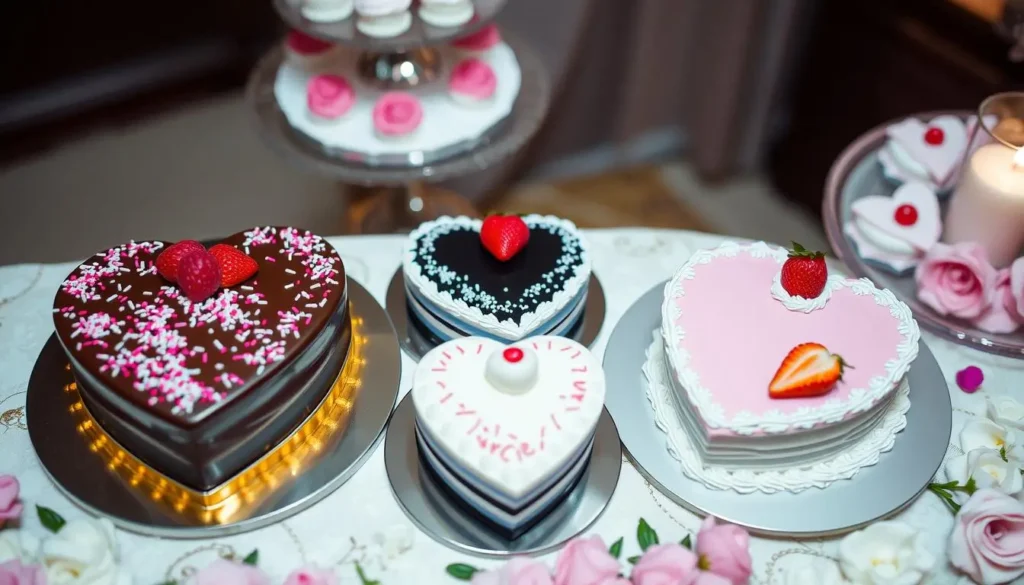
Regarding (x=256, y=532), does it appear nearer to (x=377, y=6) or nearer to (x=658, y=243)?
(x=658, y=243)

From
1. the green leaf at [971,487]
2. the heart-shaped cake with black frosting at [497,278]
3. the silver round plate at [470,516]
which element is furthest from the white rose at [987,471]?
the heart-shaped cake with black frosting at [497,278]

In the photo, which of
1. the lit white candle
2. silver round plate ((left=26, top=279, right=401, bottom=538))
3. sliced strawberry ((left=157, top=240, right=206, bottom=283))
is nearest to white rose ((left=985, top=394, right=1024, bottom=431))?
the lit white candle

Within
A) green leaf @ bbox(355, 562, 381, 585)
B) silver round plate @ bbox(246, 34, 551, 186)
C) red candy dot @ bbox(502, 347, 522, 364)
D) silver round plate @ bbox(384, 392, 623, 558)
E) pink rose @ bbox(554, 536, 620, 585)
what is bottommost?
green leaf @ bbox(355, 562, 381, 585)

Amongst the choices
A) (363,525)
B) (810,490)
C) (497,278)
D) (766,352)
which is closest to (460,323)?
(497,278)

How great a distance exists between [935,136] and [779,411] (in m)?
0.81

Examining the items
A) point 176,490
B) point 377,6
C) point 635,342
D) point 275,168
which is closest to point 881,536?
point 635,342

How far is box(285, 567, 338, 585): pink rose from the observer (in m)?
1.04

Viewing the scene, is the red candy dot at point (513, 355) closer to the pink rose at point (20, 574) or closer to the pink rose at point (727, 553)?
the pink rose at point (727, 553)

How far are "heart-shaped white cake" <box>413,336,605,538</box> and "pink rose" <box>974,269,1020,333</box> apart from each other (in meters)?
0.70

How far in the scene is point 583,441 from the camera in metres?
1.08

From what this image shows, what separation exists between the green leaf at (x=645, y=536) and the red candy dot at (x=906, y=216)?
0.74 metres

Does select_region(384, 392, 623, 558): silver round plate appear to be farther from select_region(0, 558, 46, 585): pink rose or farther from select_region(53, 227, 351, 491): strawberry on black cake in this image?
select_region(0, 558, 46, 585): pink rose

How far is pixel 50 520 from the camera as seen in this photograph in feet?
3.63

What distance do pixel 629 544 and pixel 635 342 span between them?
0.33 meters
